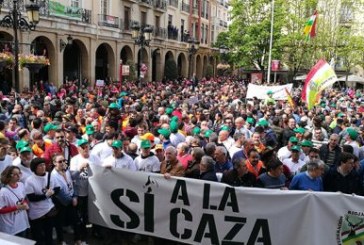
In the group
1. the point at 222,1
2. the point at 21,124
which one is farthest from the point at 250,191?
the point at 222,1

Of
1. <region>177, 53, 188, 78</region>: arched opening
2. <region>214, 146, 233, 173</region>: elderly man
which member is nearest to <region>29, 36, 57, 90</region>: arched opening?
<region>214, 146, 233, 173</region>: elderly man

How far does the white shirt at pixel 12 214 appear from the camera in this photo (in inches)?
203

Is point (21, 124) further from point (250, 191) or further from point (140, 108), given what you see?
point (250, 191)

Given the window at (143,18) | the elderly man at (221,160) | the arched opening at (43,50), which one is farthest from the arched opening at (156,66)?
the elderly man at (221,160)

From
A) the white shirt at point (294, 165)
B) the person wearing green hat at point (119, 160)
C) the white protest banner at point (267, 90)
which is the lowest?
the white shirt at point (294, 165)

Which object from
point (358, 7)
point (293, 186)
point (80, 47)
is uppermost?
point (358, 7)

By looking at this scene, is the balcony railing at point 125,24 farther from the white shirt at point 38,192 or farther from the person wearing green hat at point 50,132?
the white shirt at point 38,192

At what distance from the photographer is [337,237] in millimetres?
5367

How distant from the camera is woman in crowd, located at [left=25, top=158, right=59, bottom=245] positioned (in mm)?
5578

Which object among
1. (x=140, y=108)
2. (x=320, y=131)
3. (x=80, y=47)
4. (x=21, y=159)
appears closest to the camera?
(x=21, y=159)

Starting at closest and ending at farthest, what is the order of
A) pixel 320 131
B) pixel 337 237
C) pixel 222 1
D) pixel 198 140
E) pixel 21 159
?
pixel 337 237
pixel 21 159
pixel 198 140
pixel 320 131
pixel 222 1

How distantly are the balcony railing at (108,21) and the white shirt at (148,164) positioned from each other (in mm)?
23590

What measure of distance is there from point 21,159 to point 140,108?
21.0 ft

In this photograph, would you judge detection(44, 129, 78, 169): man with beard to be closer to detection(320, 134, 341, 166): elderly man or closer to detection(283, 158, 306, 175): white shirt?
detection(283, 158, 306, 175): white shirt
